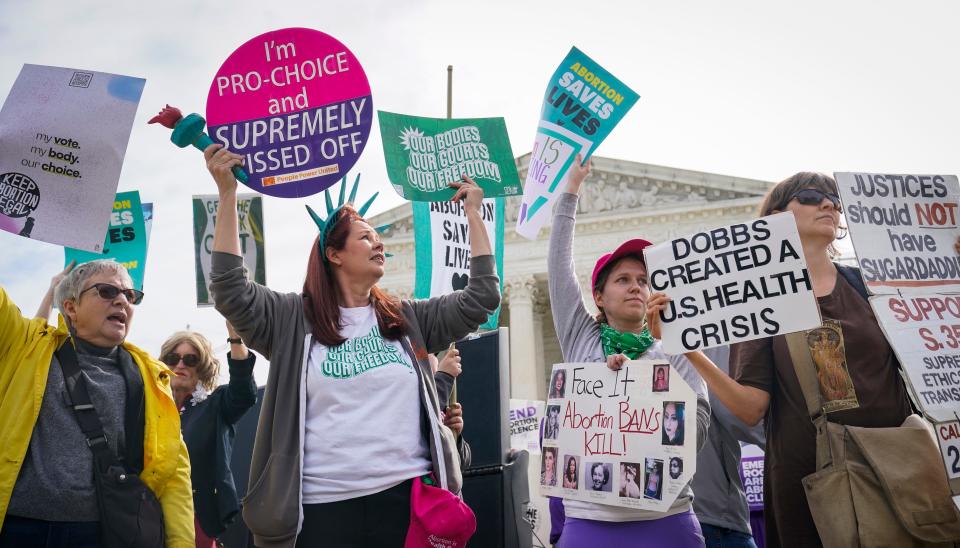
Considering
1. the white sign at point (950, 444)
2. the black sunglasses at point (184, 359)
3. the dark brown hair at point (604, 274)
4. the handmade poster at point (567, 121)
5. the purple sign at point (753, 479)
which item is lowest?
the purple sign at point (753, 479)

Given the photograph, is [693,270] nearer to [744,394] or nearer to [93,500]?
[744,394]

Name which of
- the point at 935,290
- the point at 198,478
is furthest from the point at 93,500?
the point at 935,290

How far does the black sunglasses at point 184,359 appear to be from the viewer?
4.21 m

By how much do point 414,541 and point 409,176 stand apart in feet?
6.27

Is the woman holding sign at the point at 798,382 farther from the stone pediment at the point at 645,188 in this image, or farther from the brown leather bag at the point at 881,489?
the stone pediment at the point at 645,188

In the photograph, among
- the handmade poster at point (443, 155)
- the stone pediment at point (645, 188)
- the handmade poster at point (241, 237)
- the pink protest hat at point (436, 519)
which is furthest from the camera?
the stone pediment at point (645, 188)

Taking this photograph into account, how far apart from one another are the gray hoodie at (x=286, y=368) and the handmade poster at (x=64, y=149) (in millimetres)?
830

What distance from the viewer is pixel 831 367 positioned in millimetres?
2654

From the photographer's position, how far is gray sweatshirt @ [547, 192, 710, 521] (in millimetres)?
2842

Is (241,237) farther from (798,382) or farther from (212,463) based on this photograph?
(798,382)

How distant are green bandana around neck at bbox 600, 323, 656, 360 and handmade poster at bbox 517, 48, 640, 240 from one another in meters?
1.23

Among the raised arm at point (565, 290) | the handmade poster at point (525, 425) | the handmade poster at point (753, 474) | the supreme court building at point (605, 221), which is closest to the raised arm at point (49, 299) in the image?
the raised arm at point (565, 290)

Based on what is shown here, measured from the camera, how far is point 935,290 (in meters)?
2.96

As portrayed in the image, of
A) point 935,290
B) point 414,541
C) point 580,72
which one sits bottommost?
point 414,541
